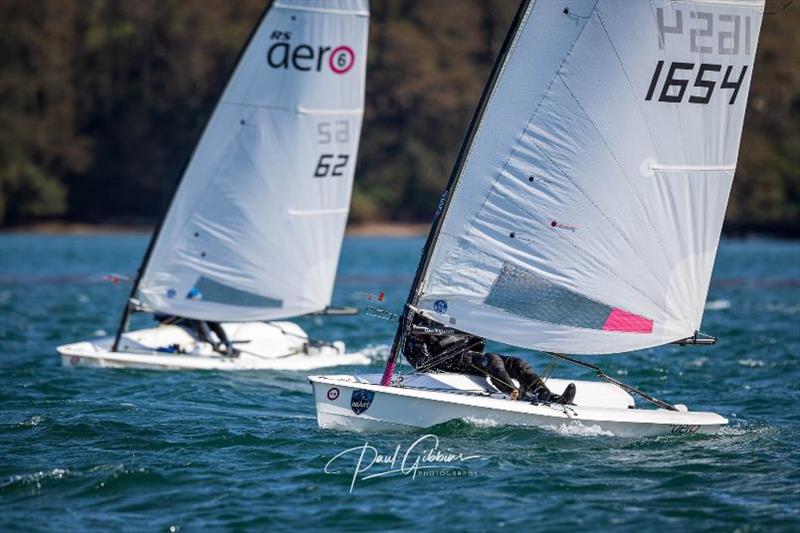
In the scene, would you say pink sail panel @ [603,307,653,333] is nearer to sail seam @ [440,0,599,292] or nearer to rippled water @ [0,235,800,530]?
rippled water @ [0,235,800,530]

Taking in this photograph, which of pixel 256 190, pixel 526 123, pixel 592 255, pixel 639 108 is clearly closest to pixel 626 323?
pixel 592 255

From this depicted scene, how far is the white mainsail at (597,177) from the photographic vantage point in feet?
45.8

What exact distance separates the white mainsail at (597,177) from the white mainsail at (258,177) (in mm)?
6879

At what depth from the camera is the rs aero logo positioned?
68.1 feet

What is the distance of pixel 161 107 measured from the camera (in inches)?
3280

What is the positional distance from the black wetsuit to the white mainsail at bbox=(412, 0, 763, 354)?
0.31 m

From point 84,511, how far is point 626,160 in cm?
662

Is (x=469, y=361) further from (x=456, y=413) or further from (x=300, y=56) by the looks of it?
(x=300, y=56)

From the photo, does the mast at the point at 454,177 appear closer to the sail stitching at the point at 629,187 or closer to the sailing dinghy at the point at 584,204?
the sailing dinghy at the point at 584,204

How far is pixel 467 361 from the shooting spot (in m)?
14.6

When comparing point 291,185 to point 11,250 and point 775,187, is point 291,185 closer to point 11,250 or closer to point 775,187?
point 11,250

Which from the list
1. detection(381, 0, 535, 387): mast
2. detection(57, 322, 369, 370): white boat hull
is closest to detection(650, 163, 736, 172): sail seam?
detection(381, 0, 535, 387): mast

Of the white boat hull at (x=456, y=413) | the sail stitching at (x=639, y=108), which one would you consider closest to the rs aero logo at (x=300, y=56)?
the sail stitching at (x=639, y=108)

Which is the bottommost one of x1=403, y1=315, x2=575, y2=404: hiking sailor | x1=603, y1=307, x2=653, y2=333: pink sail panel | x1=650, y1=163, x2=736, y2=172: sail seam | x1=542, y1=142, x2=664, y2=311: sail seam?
x1=403, y1=315, x2=575, y2=404: hiking sailor
